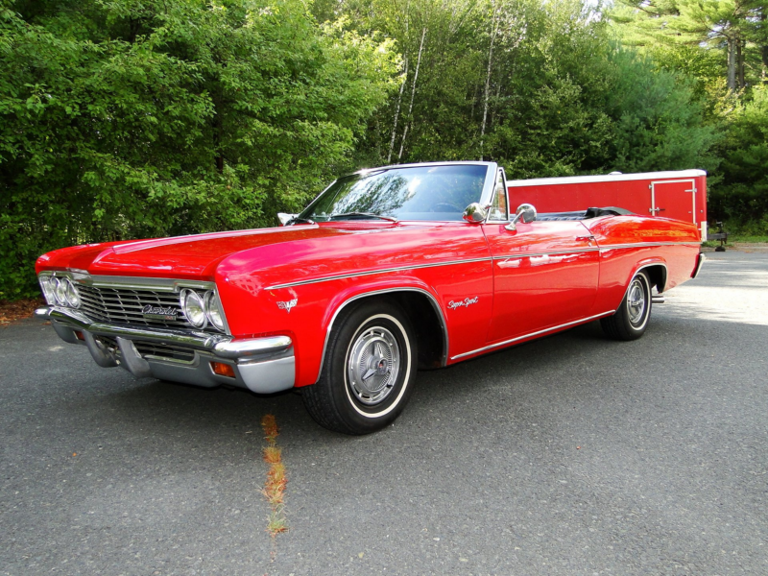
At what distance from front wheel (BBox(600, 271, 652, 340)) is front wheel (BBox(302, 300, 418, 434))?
285 centimetres

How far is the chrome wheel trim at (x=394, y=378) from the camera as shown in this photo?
11.1 ft

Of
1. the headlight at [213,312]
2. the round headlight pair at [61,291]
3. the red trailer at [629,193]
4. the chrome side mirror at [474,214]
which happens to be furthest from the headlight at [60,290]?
the red trailer at [629,193]

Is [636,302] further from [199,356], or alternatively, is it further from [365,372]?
[199,356]

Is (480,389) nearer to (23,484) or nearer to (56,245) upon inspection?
(23,484)

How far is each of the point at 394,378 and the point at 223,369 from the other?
1.07 metres

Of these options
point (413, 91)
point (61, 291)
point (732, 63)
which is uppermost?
point (732, 63)

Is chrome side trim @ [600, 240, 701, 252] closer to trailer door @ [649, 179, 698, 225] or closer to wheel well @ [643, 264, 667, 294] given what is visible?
wheel well @ [643, 264, 667, 294]

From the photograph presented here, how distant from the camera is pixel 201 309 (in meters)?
3.04

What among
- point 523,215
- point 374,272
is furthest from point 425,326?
point 523,215

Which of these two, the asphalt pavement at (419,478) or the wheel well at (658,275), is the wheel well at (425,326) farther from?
the wheel well at (658,275)

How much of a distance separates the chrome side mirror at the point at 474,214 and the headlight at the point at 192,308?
6.15ft

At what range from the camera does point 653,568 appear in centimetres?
221

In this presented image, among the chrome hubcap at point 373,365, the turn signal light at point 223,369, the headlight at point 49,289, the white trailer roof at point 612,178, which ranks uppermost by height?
the white trailer roof at point 612,178

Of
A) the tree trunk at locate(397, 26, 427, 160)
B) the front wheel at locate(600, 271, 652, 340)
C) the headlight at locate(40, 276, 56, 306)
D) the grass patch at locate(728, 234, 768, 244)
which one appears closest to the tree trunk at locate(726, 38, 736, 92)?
the grass patch at locate(728, 234, 768, 244)
